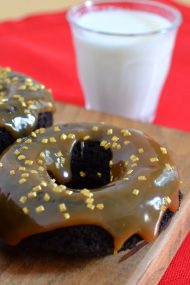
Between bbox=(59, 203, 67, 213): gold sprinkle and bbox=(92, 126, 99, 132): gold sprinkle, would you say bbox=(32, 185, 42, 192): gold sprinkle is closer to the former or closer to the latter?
bbox=(59, 203, 67, 213): gold sprinkle

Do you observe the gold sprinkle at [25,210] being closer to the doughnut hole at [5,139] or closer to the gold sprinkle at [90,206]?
the gold sprinkle at [90,206]

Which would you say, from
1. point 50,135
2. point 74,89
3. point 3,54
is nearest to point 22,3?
point 3,54

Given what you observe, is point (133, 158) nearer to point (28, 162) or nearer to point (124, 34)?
point (28, 162)

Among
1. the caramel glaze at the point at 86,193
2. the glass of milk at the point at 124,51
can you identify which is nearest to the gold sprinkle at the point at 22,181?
the caramel glaze at the point at 86,193

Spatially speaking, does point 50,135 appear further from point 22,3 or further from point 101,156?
point 22,3

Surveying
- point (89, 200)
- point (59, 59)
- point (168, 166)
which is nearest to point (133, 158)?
point (168, 166)
